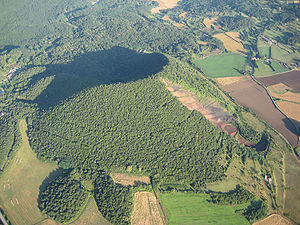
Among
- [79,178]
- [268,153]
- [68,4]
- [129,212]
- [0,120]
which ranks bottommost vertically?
[268,153]

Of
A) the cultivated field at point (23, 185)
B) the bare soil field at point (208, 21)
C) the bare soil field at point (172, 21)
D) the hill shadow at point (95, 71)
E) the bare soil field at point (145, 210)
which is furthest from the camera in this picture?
the bare soil field at point (208, 21)

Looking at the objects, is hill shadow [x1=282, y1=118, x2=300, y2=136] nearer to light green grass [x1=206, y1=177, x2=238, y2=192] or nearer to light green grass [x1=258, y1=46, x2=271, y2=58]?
light green grass [x1=206, y1=177, x2=238, y2=192]

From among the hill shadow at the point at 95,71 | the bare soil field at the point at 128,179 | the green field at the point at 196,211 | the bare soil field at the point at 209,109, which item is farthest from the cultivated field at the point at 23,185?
the bare soil field at the point at 209,109

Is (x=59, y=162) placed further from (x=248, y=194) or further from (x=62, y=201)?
(x=248, y=194)

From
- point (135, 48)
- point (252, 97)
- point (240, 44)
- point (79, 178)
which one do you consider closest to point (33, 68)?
point (135, 48)

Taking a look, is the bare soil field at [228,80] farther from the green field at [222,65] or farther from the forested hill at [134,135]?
the forested hill at [134,135]

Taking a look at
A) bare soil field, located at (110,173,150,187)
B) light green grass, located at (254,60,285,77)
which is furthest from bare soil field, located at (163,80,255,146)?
light green grass, located at (254,60,285,77)
